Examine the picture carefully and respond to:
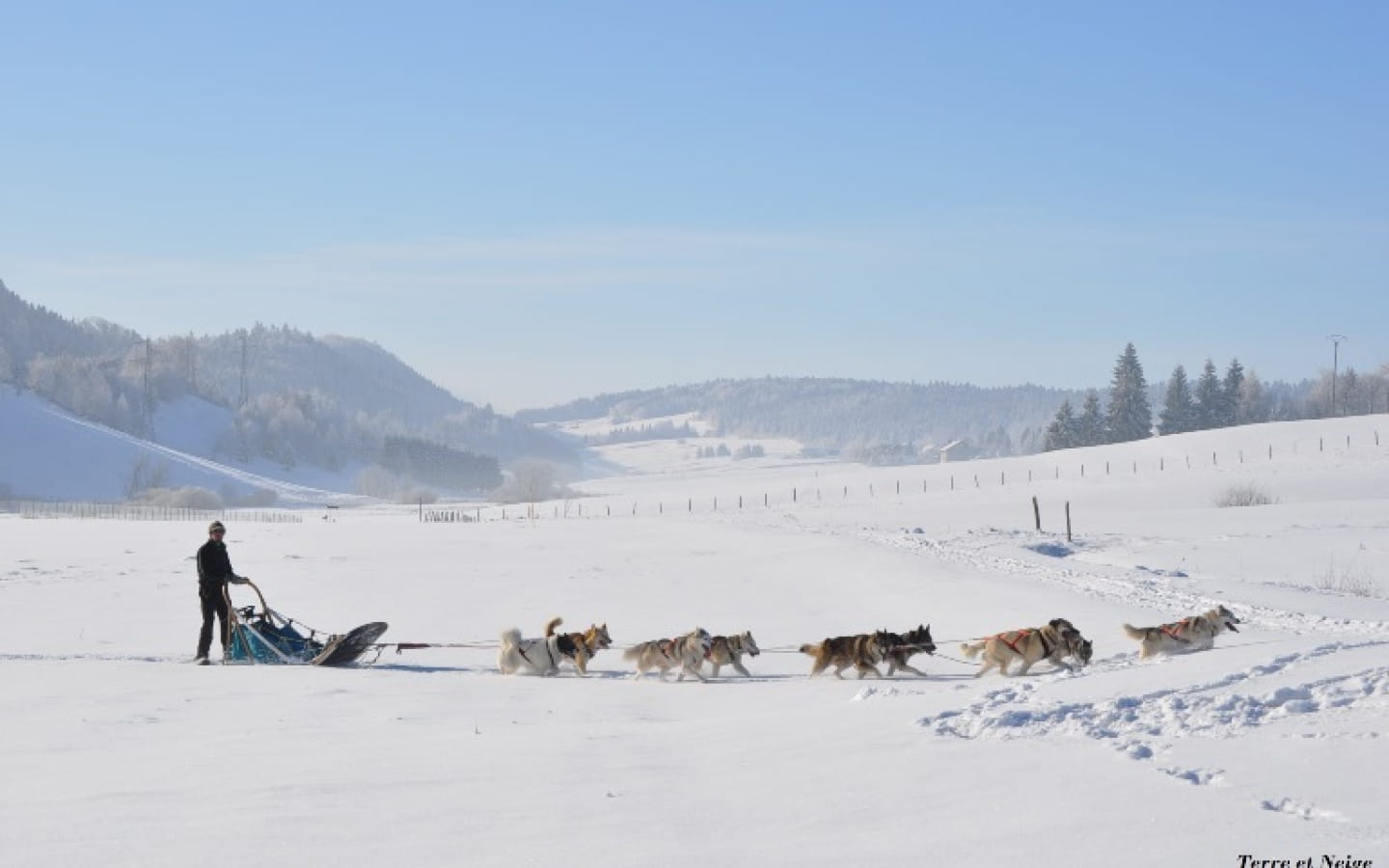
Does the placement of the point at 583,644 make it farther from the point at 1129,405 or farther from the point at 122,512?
the point at 1129,405

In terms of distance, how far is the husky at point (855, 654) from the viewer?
42.7ft

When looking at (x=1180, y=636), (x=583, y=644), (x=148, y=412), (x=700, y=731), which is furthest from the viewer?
(x=148, y=412)

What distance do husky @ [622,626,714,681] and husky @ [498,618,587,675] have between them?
839mm

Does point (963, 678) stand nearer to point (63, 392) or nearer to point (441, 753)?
point (441, 753)

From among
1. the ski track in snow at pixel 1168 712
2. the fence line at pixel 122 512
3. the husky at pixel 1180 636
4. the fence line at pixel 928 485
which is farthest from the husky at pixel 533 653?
the fence line at pixel 122 512

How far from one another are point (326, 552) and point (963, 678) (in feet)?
72.2

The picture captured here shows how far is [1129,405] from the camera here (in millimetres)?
91625

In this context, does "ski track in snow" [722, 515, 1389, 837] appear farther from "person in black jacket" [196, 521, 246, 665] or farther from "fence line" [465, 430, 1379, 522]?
"fence line" [465, 430, 1379, 522]

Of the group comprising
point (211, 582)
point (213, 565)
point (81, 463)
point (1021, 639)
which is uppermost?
point (81, 463)

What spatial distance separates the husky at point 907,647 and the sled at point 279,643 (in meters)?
5.85

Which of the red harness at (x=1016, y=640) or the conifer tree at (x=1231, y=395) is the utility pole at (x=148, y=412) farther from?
the red harness at (x=1016, y=640)

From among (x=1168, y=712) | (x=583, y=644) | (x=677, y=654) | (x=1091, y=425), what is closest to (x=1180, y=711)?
(x=1168, y=712)

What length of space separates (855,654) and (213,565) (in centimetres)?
748

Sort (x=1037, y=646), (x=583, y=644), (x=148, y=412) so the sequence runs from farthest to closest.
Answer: (x=148, y=412) < (x=583, y=644) < (x=1037, y=646)
